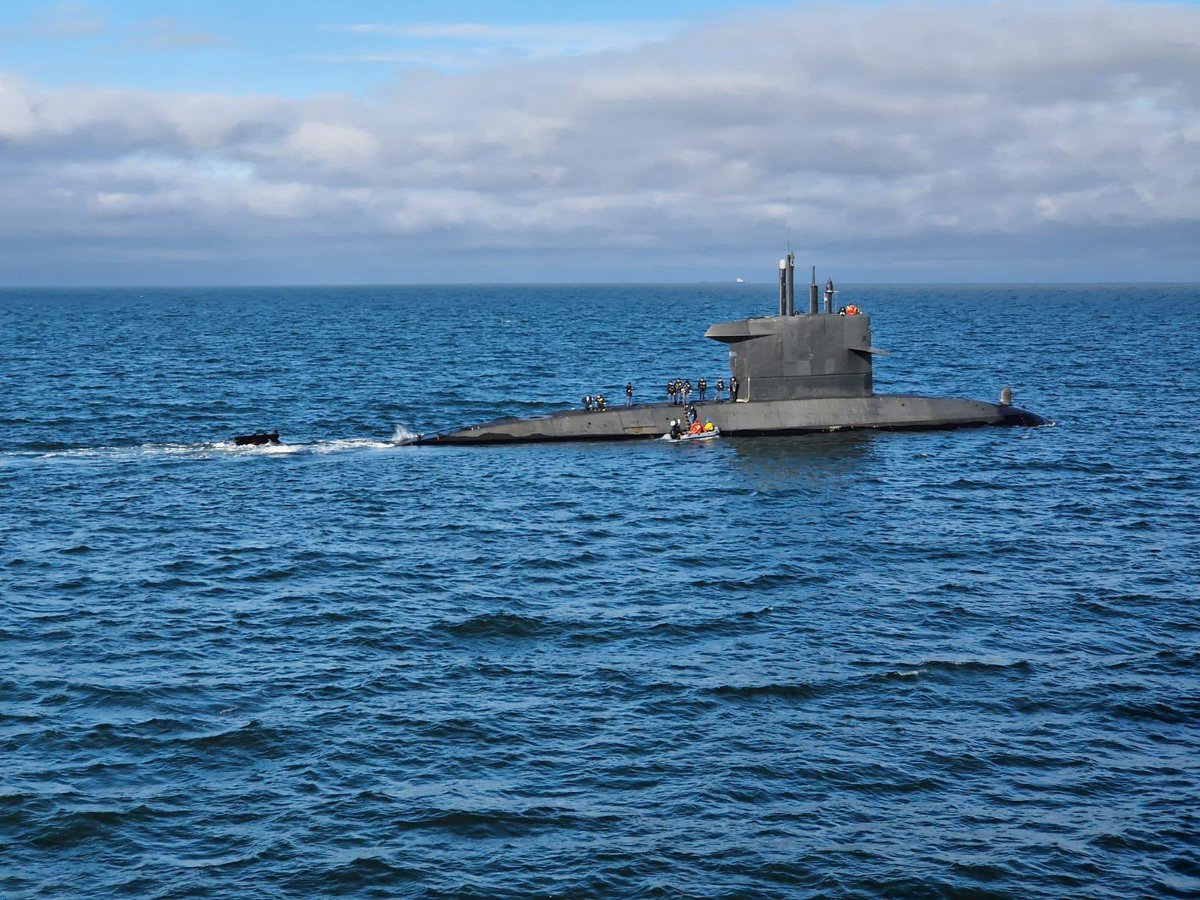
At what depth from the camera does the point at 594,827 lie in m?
23.8

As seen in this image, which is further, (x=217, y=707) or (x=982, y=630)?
Answer: (x=982, y=630)

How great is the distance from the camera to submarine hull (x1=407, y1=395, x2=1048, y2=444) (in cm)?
6400

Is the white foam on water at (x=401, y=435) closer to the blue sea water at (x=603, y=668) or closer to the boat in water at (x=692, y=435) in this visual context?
the blue sea water at (x=603, y=668)

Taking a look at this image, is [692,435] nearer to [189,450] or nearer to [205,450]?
[205,450]

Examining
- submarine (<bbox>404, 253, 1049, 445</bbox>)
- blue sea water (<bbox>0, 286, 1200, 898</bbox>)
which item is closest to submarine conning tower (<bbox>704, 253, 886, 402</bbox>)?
submarine (<bbox>404, 253, 1049, 445</bbox>)

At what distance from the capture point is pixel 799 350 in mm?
63906

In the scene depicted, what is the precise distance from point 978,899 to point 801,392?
44.4m

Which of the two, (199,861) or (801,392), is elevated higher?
(801,392)

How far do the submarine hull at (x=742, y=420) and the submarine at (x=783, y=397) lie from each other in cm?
5

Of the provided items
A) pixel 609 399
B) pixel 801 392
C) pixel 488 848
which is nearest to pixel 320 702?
pixel 488 848

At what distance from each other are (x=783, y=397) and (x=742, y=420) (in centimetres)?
242

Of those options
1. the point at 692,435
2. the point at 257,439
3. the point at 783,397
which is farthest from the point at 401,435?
the point at 783,397

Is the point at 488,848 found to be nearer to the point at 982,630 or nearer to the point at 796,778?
the point at 796,778

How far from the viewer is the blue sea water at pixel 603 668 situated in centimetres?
2305
